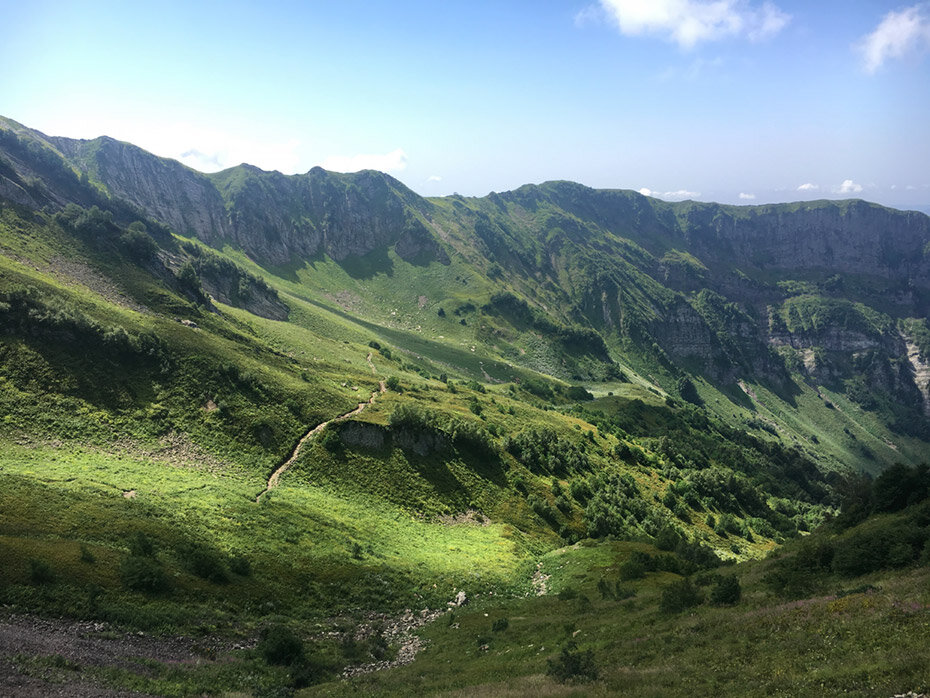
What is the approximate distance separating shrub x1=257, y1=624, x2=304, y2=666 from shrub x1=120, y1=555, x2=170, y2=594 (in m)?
8.69

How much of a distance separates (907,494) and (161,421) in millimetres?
92313

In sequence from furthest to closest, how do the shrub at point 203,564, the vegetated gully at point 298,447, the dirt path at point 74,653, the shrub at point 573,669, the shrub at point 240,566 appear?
the vegetated gully at point 298,447
the shrub at point 240,566
the shrub at point 203,564
the shrub at point 573,669
the dirt path at point 74,653

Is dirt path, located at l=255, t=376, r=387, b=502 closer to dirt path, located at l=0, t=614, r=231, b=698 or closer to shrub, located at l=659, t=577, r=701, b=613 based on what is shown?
dirt path, located at l=0, t=614, r=231, b=698

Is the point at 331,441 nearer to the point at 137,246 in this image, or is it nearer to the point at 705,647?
the point at 705,647

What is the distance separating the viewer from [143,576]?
1303 inches

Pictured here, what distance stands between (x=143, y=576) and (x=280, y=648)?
1134 cm

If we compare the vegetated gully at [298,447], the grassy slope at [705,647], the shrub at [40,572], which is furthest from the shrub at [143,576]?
the vegetated gully at [298,447]

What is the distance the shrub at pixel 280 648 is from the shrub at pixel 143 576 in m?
8.69

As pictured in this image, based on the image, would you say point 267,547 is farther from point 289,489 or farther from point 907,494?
point 907,494

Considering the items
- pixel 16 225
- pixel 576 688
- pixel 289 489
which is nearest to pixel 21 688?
pixel 576 688

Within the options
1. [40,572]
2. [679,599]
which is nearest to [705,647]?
[679,599]

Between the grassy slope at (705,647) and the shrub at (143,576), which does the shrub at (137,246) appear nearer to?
the shrub at (143,576)

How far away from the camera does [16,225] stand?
121562 mm

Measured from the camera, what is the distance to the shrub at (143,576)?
32500mm
